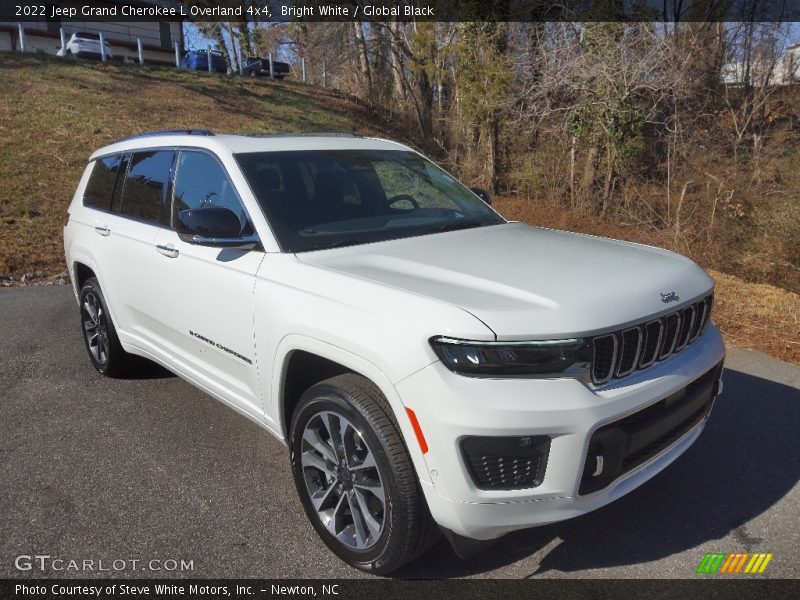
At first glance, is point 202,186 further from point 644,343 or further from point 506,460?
point 644,343

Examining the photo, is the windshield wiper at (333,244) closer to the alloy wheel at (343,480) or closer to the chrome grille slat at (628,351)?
the alloy wheel at (343,480)

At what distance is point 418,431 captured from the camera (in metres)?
2.32

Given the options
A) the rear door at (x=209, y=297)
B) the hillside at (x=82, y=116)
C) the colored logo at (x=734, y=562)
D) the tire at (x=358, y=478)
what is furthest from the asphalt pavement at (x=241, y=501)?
the hillside at (x=82, y=116)

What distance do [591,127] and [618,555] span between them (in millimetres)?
11004

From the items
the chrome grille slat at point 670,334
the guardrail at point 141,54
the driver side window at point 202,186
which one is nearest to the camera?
the chrome grille slat at point 670,334

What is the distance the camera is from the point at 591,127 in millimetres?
12445

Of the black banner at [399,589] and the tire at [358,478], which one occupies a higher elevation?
the tire at [358,478]

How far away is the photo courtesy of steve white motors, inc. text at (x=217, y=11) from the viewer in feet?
58.3

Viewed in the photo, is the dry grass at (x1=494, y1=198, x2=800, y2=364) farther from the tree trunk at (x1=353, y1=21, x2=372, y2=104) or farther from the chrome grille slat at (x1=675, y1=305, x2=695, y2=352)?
the tree trunk at (x1=353, y1=21, x2=372, y2=104)

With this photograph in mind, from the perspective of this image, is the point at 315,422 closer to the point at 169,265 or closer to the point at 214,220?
the point at 214,220

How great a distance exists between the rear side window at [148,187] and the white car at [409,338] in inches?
1.2

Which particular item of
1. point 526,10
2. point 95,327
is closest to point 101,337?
point 95,327

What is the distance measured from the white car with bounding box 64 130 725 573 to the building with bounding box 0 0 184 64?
34882 mm

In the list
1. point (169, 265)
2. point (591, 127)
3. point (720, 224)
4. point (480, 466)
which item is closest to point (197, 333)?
point (169, 265)
